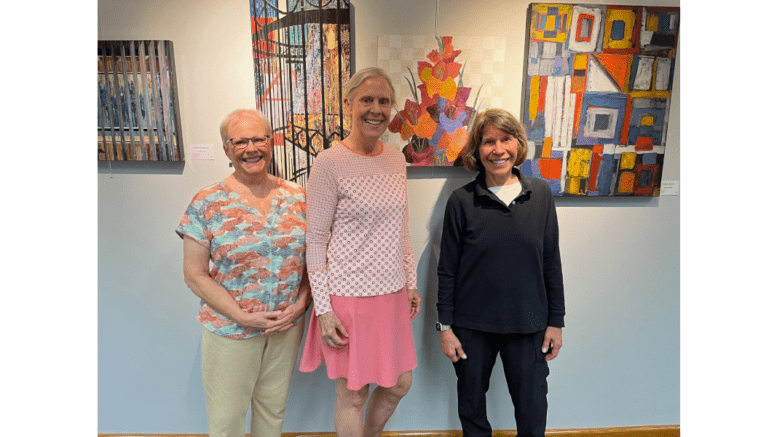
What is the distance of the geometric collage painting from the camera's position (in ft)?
5.86

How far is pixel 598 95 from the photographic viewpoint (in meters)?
1.83

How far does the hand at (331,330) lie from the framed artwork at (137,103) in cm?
102

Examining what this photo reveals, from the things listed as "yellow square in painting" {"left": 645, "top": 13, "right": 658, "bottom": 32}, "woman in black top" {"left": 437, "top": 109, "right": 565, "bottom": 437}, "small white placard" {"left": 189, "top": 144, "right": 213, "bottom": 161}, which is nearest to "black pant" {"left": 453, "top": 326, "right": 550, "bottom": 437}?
"woman in black top" {"left": 437, "top": 109, "right": 565, "bottom": 437}

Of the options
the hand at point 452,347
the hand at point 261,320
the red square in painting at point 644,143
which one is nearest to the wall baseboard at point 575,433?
the hand at point 452,347

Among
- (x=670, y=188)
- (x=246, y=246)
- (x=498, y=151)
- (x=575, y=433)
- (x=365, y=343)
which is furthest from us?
(x=575, y=433)

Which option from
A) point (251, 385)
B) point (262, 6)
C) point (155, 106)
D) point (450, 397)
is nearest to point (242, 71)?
point (262, 6)

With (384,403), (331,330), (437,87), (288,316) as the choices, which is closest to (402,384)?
(384,403)

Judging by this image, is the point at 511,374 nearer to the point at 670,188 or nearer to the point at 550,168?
the point at 550,168

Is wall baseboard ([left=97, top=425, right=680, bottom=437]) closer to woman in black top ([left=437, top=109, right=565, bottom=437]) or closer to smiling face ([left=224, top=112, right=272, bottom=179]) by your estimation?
woman in black top ([left=437, top=109, right=565, bottom=437])

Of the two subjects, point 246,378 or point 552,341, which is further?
point 552,341

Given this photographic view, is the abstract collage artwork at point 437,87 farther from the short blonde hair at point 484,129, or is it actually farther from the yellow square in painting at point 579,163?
the yellow square in painting at point 579,163

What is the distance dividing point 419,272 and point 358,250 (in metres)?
0.58

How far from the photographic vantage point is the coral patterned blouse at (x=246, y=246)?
1331mm

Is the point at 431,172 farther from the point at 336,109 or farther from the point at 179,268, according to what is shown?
the point at 179,268
